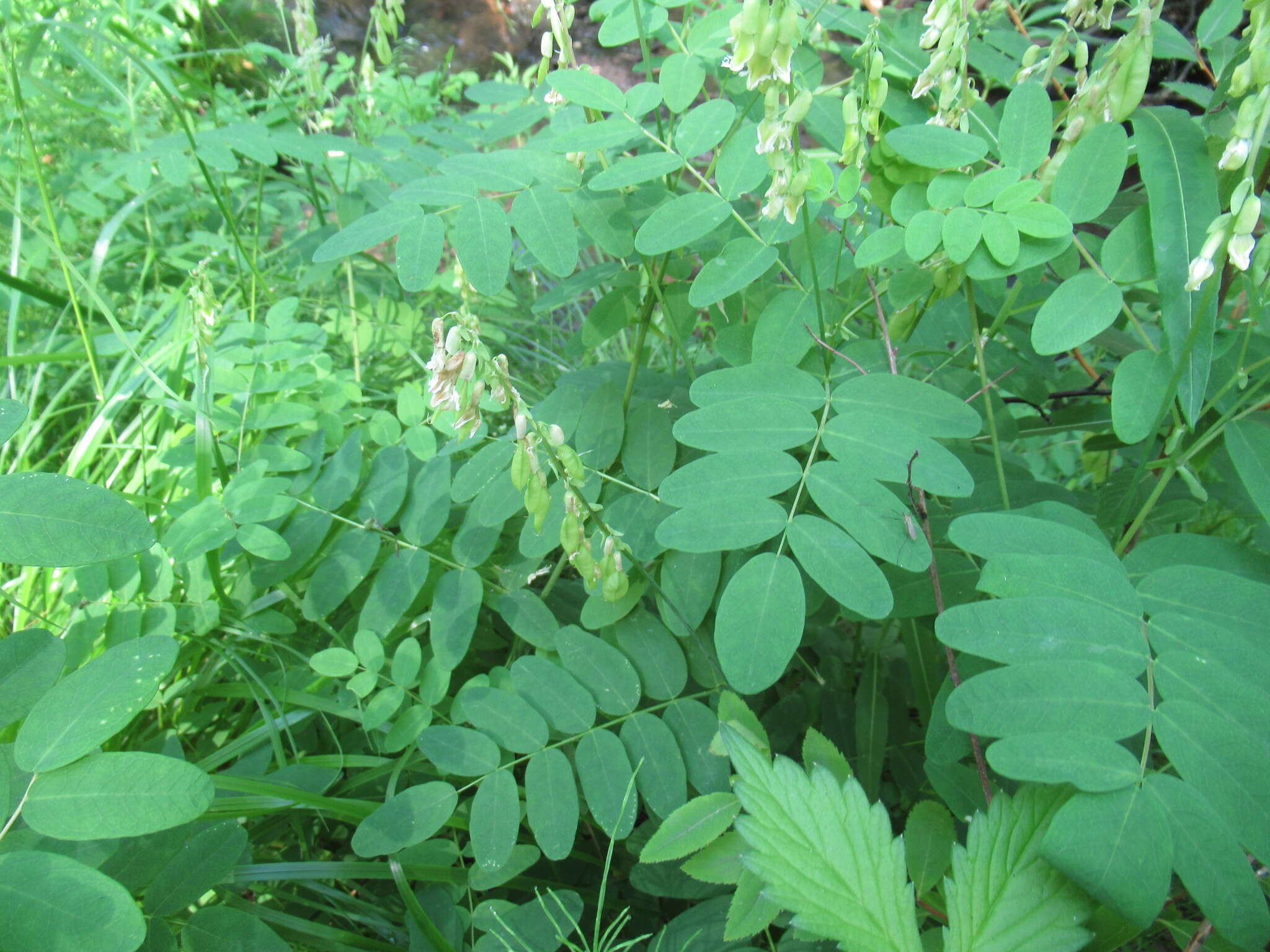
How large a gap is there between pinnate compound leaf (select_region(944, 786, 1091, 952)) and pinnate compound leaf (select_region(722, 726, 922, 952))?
0.06 meters

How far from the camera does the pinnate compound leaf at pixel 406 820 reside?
3.65 feet

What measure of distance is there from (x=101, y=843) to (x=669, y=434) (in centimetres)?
102

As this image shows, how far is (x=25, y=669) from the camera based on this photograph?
2.97ft

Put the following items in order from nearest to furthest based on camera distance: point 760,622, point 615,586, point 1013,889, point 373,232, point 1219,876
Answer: point 1219,876
point 1013,889
point 760,622
point 615,586
point 373,232

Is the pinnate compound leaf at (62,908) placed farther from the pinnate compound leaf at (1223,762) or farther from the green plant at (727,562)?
the pinnate compound leaf at (1223,762)

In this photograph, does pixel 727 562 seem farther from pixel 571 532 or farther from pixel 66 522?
pixel 66 522

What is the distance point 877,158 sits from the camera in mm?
1293

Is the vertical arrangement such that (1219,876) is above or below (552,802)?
above

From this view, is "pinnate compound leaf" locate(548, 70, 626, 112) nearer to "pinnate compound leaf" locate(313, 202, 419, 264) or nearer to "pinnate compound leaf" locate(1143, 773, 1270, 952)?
"pinnate compound leaf" locate(313, 202, 419, 264)

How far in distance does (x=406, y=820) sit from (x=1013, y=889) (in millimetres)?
821

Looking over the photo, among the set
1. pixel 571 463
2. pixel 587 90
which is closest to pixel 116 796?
pixel 571 463

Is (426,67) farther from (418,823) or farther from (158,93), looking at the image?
(418,823)

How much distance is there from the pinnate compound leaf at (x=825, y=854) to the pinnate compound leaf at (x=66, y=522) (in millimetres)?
749

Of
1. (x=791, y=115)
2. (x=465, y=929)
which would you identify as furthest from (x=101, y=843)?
(x=791, y=115)
